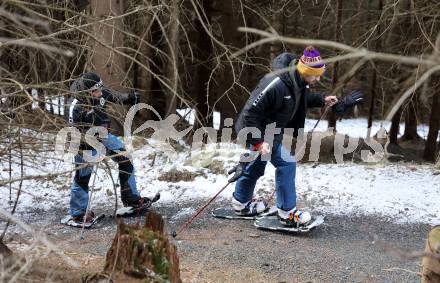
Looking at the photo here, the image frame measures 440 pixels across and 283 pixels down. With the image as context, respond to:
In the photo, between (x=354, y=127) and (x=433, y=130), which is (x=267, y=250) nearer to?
(x=433, y=130)

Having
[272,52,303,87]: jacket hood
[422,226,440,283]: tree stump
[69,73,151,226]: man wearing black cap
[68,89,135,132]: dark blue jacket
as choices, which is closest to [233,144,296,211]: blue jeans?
[272,52,303,87]: jacket hood

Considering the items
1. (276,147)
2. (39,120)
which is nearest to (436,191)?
(276,147)

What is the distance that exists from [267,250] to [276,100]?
5.67 feet

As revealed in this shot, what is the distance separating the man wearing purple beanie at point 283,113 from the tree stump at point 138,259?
2.20 meters

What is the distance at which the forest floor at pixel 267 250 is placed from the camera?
5.20m

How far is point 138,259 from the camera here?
4.06 meters

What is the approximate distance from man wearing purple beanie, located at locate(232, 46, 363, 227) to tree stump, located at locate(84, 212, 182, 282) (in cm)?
220

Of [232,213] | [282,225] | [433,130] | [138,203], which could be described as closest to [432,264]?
[282,225]

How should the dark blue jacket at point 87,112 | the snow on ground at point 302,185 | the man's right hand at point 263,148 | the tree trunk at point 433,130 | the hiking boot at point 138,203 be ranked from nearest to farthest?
1. the dark blue jacket at point 87,112
2. the man's right hand at point 263,148
3. the hiking boot at point 138,203
4. the snow on ground at point 302,185
5. the tree trunk at point 433,130

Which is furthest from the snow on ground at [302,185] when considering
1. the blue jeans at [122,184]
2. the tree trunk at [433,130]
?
the tree trunk at [433,130]

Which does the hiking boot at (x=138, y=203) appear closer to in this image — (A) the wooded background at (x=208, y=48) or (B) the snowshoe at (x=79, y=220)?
(B) the snowshoe at (x=79, y=220)

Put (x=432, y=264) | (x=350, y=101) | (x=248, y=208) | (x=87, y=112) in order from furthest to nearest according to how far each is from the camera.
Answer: (x=248, y=208) → (x=350, y=101) → (x=87, y=112) → (x=432, y=264)

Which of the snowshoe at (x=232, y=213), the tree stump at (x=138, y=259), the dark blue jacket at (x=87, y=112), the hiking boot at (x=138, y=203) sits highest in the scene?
the dark blue jacket at (x=87, y=112)

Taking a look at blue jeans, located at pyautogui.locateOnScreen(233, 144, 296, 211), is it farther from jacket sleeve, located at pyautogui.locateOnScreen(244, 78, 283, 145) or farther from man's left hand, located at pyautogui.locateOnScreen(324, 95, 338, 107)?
man's left hand, located at pyautogui.locateOnScreen(324, 95, 338, 107)
